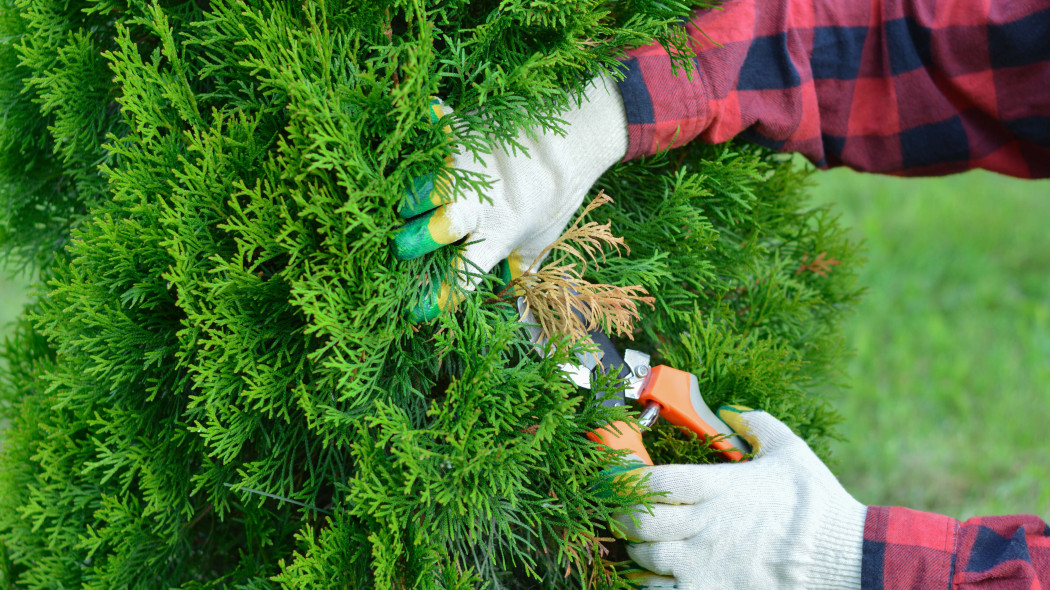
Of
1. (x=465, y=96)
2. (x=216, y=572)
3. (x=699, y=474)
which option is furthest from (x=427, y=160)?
(x=216, y=572)

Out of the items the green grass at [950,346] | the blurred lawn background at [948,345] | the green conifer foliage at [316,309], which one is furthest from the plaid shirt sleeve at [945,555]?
the blurred lawn background at [948,345]

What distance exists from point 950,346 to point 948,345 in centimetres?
1

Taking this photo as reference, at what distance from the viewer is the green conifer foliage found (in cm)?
91

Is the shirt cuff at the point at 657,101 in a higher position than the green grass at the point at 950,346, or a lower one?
higher

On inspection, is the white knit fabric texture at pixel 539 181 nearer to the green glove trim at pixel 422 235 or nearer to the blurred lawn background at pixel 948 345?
the green glove trim at pixel 422 235

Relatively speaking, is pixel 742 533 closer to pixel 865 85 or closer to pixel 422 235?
pixel 422 235

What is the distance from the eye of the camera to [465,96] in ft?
3.14

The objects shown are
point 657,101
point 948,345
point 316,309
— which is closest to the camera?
point 316,309

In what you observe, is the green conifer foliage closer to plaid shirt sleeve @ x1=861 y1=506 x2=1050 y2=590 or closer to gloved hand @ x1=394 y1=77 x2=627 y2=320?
gloved hand @ x1=394 y1=77 x2=627 y2=320

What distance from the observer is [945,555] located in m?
1.10

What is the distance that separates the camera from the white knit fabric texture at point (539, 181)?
100 cm

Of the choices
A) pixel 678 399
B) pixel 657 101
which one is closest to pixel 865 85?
pixel 657 101

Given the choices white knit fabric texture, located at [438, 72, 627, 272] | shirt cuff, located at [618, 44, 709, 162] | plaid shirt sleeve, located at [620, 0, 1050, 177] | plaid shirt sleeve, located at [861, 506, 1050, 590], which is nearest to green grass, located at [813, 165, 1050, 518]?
plaid shirt sleeve, located at [620, 0, 1050, 177]

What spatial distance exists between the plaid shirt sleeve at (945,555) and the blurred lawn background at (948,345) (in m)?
1.29
